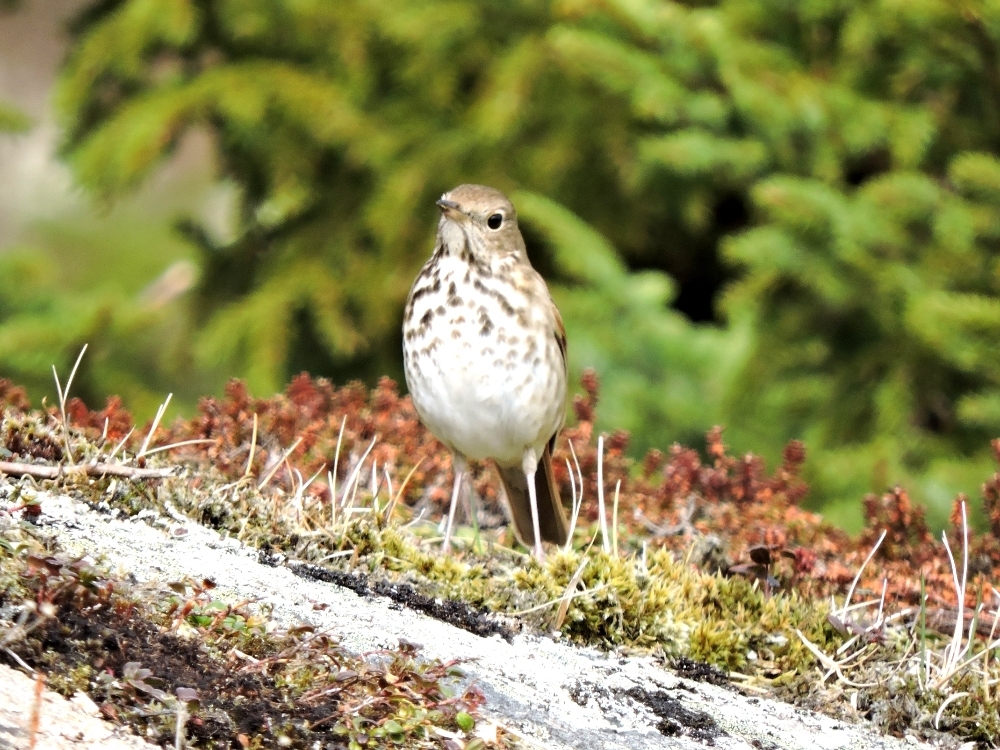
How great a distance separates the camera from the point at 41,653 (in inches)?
83.6

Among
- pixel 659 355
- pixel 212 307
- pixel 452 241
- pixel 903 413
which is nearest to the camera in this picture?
pixel 452 241

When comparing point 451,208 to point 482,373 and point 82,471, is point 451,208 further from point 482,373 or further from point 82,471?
point 82,471

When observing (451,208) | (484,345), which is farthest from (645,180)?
(484,345)

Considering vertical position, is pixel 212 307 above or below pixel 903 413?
below

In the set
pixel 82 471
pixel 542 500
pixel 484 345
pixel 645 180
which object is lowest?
pixel 542 500

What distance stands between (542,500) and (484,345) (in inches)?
31.4

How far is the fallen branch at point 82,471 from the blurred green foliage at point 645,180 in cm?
327

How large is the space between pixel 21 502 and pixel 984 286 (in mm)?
4244

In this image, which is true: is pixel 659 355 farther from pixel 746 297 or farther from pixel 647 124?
pixel 647 124

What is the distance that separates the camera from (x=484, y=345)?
415 centimetres

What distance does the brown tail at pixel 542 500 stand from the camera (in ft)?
14.9

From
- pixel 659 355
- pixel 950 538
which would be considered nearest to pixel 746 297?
pixel 659 355

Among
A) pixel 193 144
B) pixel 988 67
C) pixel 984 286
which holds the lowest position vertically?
pixel 193 144

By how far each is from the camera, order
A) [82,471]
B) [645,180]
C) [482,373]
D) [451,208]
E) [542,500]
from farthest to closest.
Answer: [645,180] → [542,500] → [451,208] → [482,373] → [82,471]
